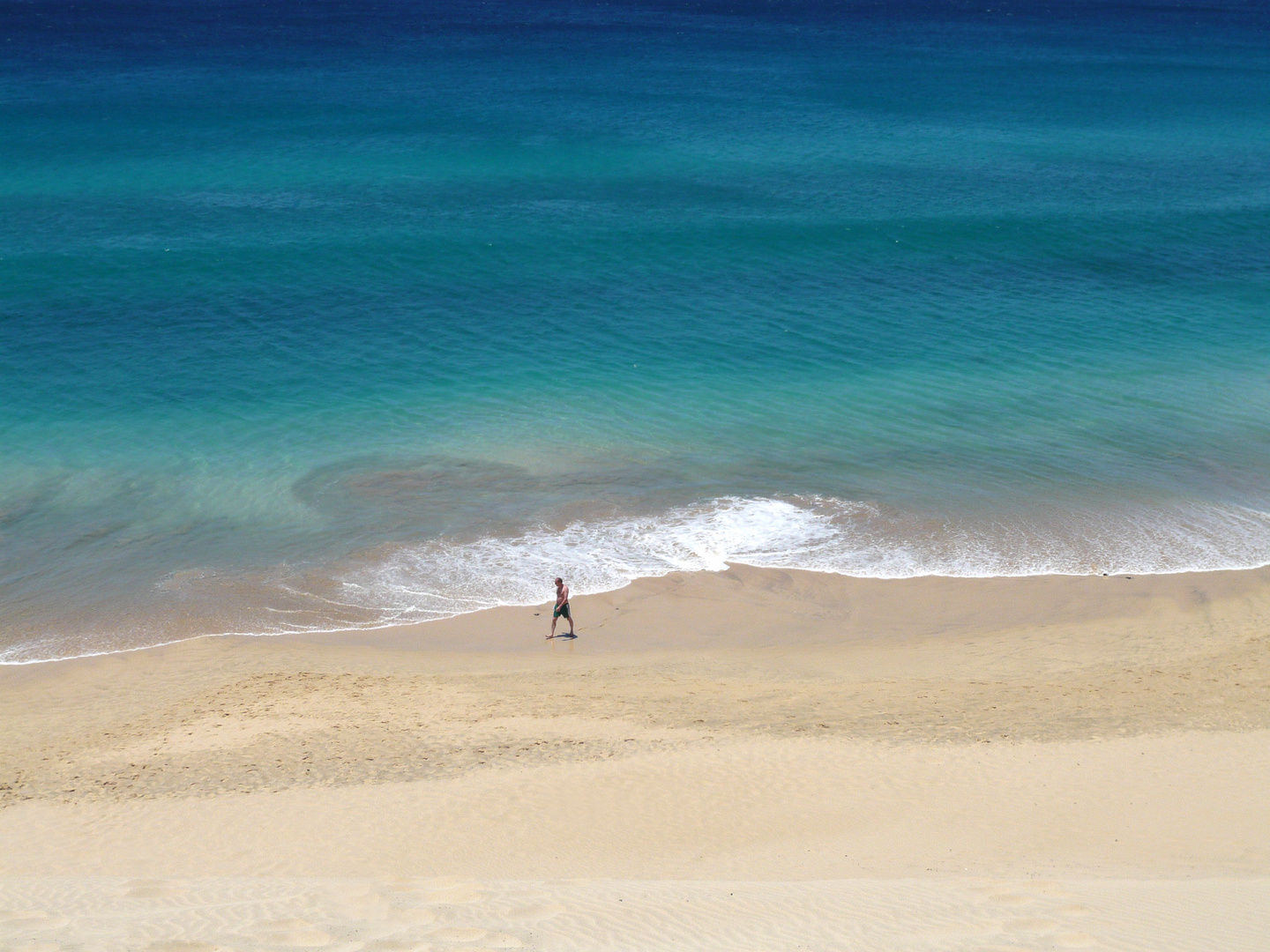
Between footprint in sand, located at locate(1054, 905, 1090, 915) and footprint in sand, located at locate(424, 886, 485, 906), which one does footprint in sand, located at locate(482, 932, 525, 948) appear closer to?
footprint in sand, located at locate(424, 886, 485, 906)

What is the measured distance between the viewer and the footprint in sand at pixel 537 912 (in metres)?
9.71

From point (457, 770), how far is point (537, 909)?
327cm

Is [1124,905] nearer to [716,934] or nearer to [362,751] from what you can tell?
[716,934]

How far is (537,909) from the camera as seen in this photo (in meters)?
9.90

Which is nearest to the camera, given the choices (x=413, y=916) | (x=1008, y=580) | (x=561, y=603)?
(x=413, y=916)

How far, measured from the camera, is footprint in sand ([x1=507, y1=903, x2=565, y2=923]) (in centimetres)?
971

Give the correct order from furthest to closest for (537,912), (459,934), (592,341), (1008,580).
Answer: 1. (592,341)
2. (1008,580)
3. (537,912)
4. (459,934)

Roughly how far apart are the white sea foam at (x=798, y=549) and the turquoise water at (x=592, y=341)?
9 cm

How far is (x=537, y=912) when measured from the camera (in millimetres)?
9844

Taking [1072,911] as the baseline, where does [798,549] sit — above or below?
above

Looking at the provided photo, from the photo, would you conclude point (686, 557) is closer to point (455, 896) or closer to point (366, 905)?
point (455, 896)

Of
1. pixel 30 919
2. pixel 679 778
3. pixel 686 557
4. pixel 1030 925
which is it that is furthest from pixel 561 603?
pixel 1030 925

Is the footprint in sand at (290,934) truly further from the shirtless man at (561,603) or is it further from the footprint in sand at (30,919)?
the shirtless man at (561,603)

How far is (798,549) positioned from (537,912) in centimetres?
1085
